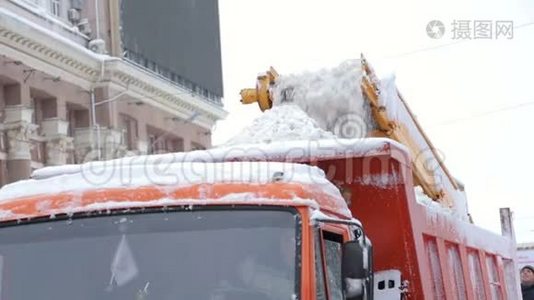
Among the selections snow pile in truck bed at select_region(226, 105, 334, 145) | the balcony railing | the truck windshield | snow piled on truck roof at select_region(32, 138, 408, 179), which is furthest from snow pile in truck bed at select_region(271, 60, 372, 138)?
the balcony railing

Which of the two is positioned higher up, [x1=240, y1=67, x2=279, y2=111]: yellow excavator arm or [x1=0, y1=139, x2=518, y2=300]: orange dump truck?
[x1=240, y1=67, x2=279, y2=111]: yellow excavator arm

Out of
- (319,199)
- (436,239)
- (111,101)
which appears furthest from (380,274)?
(111,101)

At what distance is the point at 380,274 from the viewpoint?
23.0 feet

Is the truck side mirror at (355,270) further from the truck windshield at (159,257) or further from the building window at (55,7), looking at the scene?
the building window at (55,7)

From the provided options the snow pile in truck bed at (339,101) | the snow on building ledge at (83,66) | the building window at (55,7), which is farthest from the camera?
the building window at (55,7)

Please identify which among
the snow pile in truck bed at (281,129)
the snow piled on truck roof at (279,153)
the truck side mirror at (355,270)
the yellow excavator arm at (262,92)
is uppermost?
the yellow excavator arm at (262,92)

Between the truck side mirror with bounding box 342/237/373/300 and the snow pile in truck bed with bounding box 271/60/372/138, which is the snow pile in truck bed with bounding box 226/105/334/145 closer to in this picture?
the snow pile in truck bed with bounding box 271/60/372/138

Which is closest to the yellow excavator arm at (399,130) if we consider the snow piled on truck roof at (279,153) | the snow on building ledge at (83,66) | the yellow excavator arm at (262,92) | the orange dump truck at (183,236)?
the yellow excavator arm at (262,92)

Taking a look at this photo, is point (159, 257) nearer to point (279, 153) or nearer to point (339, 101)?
point (279, 153)

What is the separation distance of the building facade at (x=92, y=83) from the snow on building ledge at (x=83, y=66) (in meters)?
0.03

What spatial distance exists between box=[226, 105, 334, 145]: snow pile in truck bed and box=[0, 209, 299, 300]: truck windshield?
274 centimetres

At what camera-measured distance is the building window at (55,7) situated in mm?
28344

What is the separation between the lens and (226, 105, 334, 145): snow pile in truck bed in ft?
26.5

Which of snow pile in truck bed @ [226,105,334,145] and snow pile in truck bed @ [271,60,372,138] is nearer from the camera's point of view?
snow pile in truck bed @ [226,105,334,145]
